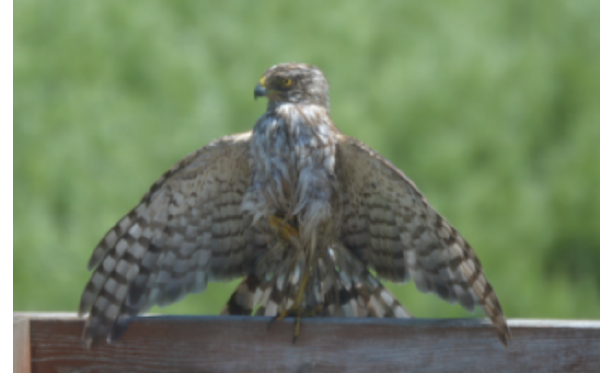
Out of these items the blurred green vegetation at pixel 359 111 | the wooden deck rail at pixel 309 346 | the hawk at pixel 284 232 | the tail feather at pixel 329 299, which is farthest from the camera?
the blurred green vegetation at pixel 359 111

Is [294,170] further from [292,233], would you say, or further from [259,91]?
[259,91]

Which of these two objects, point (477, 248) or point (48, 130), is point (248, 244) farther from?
point (48, 130)

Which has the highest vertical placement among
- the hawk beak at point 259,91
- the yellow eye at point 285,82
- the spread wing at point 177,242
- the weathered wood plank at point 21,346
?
the yellow eye at point 285,82

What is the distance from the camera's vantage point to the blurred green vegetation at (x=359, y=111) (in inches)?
186

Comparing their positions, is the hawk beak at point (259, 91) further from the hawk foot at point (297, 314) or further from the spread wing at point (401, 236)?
the hawk foot at point (297, 314)

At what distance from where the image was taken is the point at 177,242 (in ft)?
9.31

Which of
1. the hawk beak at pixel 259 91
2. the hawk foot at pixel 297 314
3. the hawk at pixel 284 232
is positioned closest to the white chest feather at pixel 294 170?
the hawk at pixel 284 232

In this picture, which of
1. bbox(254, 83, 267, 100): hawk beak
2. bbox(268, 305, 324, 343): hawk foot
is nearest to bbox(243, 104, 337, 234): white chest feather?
bbox(254, 83, 267, 100): hawk beak

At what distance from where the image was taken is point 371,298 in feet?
9.67

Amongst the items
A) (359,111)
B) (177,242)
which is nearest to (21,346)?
(177,242)

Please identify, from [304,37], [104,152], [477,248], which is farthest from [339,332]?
[304,37]

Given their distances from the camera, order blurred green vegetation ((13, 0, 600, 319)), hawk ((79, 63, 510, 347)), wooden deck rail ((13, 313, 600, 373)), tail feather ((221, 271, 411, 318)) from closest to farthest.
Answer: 1. wooden deck rail ((13, 313, 600, 373))
2. hawk ((79, 63, 510, 347))
3. tail feather ((221, 271, 411, 318))
4. blurred green vegetation ((13, 0, 600, 319))

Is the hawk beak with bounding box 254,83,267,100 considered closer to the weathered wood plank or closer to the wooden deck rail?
the wooden deck rail

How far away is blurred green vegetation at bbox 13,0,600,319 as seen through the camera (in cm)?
472
